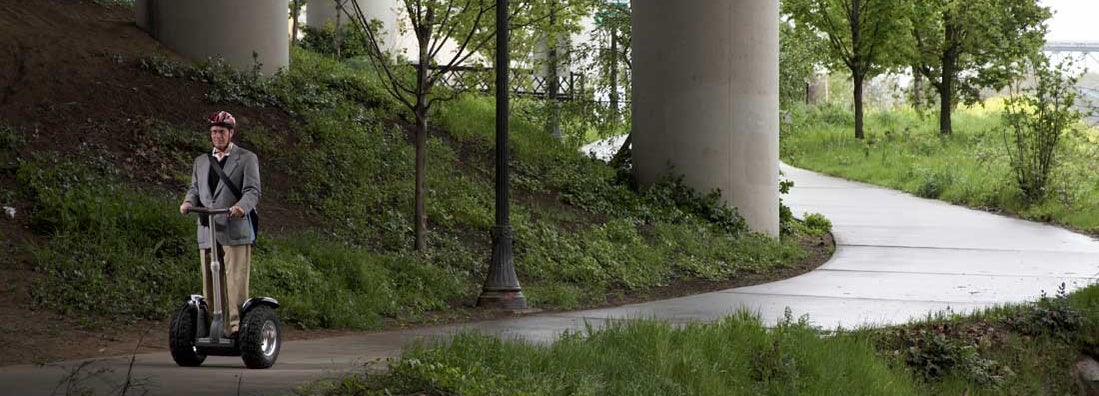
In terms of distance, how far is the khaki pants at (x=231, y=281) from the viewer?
9000 millimetres

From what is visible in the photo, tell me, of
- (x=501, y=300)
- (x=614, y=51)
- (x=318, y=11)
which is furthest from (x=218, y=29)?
(x=318, y=11)

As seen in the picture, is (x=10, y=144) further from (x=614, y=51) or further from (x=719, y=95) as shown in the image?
(x=614, y=51)

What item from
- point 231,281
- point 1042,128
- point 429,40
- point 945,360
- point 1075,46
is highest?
point 1075,46

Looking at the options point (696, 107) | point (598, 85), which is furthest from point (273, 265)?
point (598, 85)

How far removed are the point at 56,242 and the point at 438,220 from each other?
560cm

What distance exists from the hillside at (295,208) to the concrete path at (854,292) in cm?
94

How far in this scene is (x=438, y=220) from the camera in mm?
17953

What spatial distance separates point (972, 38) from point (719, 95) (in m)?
20.4

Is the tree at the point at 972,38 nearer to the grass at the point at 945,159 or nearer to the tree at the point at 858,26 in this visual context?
the tree at the point at 858,26

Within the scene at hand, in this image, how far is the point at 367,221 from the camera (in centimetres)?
1725

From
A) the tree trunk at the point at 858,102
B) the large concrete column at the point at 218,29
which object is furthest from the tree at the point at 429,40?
the tree trunk at the point at 858,102

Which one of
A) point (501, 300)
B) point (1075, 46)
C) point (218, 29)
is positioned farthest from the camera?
point (1075, 46)

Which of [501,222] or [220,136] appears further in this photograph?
[501,222]

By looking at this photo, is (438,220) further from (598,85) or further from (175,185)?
(598,85)
